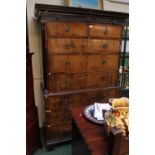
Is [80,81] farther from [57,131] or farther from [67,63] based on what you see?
[57,131]

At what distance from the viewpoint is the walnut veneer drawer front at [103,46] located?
199 centimetres

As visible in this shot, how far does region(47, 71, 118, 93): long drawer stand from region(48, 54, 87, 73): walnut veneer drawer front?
0.06 m

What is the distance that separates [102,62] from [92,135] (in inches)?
45.8

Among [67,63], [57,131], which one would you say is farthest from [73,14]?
[57,131]

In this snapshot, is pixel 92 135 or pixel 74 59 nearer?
pixel 92 135

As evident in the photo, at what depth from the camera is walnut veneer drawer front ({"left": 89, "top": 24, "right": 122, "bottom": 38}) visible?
1.94m

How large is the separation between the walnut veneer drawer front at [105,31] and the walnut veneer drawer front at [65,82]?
0.53 meters

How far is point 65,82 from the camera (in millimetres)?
1984

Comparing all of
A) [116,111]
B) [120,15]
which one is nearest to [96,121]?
[116,111]

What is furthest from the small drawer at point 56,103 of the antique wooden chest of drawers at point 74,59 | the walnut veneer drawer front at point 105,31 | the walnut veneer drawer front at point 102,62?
the walnut veneer drawer front at point 105,31
